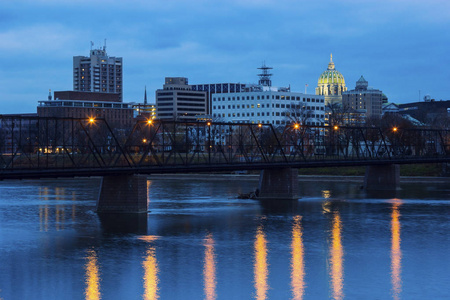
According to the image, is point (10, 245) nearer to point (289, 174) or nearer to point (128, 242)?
point (128, 242)

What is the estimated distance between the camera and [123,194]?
6906 centimetres

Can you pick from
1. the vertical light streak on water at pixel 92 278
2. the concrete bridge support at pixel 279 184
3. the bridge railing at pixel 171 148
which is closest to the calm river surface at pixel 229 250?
the vertical light streak on water at pixel 92 278

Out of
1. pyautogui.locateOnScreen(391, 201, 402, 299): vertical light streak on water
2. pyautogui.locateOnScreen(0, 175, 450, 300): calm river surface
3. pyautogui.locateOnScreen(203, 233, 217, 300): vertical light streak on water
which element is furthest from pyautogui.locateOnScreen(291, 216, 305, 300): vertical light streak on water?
pyautogui.locateOnScreen(391, 201, 402, 299): vertical light streak on water

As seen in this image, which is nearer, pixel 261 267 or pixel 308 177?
pixel 261 267

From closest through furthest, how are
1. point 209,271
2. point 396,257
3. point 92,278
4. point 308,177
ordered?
point 92,278 → point 209,271 → point 396,257 → point 308,177

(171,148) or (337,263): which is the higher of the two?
(171,148)

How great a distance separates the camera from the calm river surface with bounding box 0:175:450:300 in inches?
1528

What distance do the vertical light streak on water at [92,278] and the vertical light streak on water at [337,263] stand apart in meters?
11.3

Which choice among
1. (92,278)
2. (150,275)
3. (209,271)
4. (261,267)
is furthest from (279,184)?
(92,278)

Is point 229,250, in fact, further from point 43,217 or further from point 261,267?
point 43,217

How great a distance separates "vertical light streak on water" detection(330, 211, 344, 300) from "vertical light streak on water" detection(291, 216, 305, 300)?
159cm

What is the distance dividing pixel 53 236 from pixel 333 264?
2209 centimetres

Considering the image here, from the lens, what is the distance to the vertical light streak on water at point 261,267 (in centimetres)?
3821

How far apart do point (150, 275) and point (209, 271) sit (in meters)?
3.31
